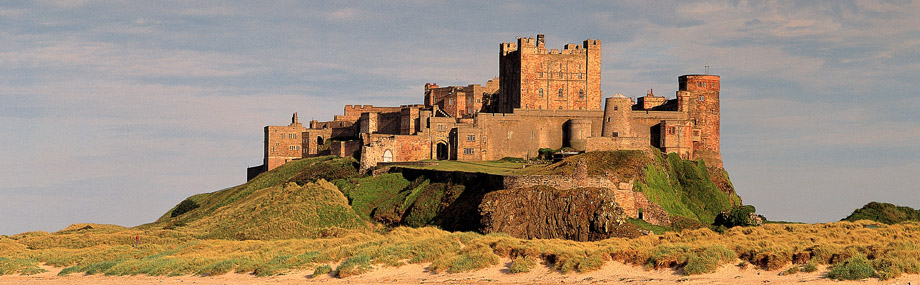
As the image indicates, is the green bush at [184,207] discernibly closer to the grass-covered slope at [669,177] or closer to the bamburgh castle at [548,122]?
the bamburgh castle at [548,122]

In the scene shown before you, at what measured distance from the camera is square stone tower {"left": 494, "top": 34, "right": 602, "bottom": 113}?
9450cm

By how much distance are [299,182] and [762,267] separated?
172 ft

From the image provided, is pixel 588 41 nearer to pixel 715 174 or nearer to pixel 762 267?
pixel 715 174

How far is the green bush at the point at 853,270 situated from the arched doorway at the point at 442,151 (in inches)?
2158

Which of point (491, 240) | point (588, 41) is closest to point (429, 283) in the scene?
point (491, 240)

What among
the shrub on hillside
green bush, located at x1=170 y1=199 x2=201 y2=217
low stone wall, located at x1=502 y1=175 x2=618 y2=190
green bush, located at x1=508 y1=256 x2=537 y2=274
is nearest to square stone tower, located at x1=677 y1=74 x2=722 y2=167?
the shrub on hillside

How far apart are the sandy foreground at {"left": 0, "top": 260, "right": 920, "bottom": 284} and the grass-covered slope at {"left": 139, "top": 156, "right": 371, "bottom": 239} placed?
1969cm

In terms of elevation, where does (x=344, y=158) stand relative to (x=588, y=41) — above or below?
below

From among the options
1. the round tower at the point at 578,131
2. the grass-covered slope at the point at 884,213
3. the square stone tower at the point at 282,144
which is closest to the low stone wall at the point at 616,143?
the round tower at the point at 578,131

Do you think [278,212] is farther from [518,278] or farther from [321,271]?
[518,278]

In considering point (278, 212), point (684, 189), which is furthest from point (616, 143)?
point (278, 212)

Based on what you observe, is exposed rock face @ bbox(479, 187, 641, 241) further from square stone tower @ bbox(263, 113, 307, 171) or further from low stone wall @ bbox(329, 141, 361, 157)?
square stone tower @ bbox(263, 113, 307, 171)

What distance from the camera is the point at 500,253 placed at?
138 ft

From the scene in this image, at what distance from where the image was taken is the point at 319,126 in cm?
11306
